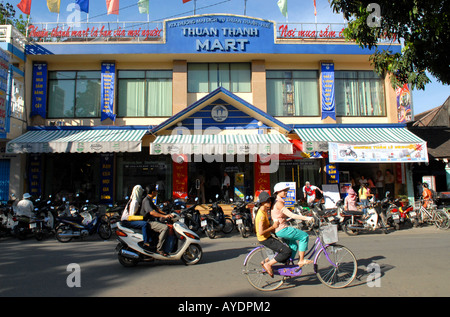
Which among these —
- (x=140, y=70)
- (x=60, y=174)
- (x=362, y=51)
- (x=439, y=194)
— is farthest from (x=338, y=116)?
(x=60, y=174)

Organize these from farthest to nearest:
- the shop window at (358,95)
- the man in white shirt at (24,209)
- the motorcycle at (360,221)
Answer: the shop window at (358,95), the motorcycle at (360,221), the man in white shirt at (24,209)

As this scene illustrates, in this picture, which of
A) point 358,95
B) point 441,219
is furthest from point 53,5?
point 441,219

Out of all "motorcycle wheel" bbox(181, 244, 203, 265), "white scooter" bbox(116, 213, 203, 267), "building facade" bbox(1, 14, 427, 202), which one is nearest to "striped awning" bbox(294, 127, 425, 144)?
"building facade" bbox(1, 14, 427, 202)

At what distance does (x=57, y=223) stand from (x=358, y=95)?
47.9 ft

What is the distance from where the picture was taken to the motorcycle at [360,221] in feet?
34.6

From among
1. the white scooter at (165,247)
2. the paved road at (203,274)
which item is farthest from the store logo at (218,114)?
the white scooter at (165,247)

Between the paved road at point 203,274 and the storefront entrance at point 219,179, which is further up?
the storefront entrance at point 219,179

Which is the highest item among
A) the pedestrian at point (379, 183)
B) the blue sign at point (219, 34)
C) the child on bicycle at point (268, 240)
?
the blue sign at point (219, 34)

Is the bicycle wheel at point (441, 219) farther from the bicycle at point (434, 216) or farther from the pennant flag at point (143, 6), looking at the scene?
the pennant flag at point (143, 6)

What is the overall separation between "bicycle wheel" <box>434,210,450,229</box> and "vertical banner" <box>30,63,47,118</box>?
56.6 ft

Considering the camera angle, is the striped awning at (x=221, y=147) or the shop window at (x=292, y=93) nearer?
the striped awning at (x=221, y=147)

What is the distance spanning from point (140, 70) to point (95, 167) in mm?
5222

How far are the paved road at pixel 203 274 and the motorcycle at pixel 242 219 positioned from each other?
1389 mm
